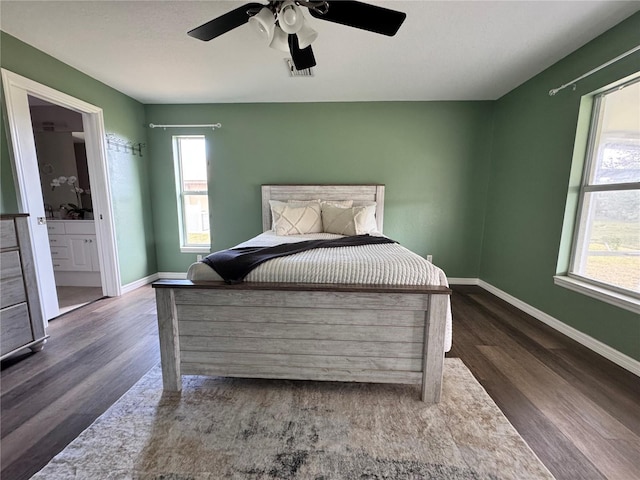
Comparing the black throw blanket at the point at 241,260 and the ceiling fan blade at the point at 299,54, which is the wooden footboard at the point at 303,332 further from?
the ceiling fan blade at the point at 299,54

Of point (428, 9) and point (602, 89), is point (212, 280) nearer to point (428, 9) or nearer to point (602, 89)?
point (428, 9)

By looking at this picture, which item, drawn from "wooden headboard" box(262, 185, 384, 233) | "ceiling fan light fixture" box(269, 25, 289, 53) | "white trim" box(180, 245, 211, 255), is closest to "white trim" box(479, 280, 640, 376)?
"wooden headboard" box(262, 185, 384, 233)

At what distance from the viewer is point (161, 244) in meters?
3.85

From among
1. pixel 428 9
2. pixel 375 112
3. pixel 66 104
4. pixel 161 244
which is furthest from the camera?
pixel 161 244

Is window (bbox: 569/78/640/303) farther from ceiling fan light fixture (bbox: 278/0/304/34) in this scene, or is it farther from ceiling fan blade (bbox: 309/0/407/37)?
ceiling fan light fixture (bbox: 278/0/304/34)

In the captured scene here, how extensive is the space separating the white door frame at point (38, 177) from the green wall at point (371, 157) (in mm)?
796

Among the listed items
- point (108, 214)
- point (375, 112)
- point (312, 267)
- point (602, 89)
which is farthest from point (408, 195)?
point (108, 214)

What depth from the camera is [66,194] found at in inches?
141

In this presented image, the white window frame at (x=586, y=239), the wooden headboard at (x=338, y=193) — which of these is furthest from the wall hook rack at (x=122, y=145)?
the white window frame at (x=586, y=239)

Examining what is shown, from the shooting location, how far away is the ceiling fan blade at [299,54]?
173cm

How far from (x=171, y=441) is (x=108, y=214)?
2.81 metres

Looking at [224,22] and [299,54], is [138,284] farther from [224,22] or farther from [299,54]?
[299,54]

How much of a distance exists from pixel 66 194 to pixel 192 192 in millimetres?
1643

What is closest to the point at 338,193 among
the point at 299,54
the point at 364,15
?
the point at 299,54
